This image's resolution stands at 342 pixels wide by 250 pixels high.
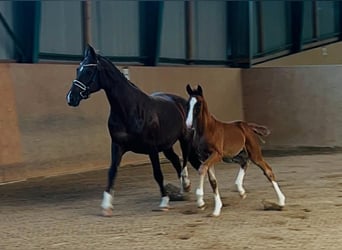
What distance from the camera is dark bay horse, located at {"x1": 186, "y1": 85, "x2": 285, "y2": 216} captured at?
828 cm

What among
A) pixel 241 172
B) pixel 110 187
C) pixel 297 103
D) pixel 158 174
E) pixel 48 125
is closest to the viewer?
pixel 110 187

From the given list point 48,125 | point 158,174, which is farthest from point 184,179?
point 48,125

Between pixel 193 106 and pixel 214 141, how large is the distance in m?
0.50

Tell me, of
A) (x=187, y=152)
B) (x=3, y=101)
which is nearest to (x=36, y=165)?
(x=3, y=101)

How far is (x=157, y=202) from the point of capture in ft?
31.7

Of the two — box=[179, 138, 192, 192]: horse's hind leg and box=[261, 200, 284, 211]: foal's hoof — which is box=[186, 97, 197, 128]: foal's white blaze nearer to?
box=[261, 200, 284, 211]: foal's hoof

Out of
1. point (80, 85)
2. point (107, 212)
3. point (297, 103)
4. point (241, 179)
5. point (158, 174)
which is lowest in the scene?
point (107, 212)

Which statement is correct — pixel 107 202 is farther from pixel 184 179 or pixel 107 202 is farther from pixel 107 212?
pixel 184 179

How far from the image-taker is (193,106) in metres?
8.23

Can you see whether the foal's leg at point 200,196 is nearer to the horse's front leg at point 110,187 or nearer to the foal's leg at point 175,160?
the horse's front leg at point 110,187

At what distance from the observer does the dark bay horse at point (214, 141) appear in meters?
8.28

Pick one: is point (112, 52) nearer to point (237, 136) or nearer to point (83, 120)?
point (83, 120)

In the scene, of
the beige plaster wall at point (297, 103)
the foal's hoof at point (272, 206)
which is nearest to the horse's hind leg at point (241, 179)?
the foal's hoof at point (272, 206)

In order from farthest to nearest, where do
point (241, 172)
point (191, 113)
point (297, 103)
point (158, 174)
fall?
point (297, 103) → point (241, 172) → point (158, 174) → point (191, 113)
